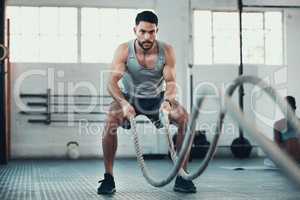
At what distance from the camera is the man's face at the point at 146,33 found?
11.1 ft

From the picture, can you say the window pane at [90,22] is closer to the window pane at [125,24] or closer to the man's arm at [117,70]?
the window pane at [125,24]

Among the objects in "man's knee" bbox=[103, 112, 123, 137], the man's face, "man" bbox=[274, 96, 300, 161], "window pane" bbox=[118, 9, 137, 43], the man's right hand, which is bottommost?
"man" bbox=[274, 96, 300, 161]

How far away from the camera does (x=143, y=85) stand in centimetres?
359

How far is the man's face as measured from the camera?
337 cm

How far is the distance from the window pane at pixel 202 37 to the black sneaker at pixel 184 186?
4.83m

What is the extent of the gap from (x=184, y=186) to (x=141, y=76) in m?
0.80

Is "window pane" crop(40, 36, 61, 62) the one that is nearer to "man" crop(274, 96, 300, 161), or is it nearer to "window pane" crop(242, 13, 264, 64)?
"window pane" crop(242, 13, 264, 64)

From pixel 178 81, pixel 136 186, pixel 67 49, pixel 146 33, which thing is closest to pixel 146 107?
pixel 146 33

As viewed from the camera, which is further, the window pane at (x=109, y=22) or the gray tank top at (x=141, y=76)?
the window pane at (x=109, y=22)

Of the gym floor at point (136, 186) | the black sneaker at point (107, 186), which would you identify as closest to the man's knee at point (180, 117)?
the gym floor at point (136, 186)

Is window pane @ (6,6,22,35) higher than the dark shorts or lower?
higher

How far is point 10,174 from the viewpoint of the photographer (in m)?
4.83

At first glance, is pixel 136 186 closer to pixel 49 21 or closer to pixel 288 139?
pixel 288 139

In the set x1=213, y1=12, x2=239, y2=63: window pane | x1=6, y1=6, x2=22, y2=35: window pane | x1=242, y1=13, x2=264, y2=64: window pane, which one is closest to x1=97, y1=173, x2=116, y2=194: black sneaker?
x1=6, y1=6, x2=22, y2=35: window pane
